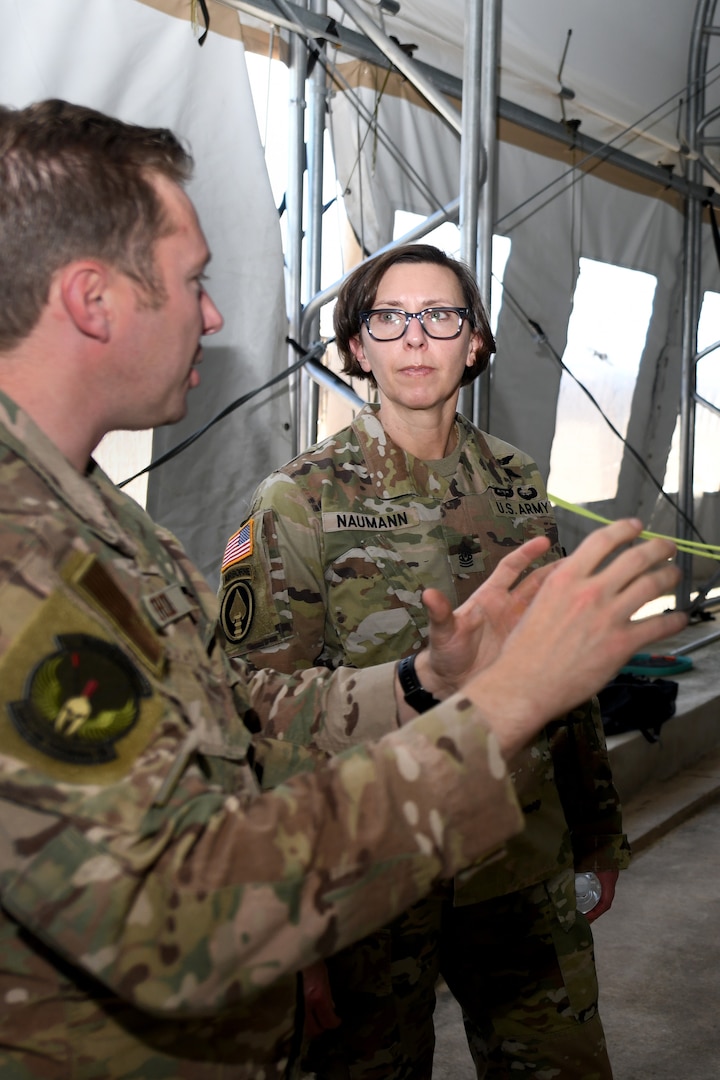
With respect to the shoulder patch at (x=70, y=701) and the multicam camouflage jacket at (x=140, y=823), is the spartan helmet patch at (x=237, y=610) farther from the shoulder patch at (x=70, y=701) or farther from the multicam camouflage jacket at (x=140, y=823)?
the shoulder patch at (x=70, y=701)

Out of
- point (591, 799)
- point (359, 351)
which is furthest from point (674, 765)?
point (359, 351)

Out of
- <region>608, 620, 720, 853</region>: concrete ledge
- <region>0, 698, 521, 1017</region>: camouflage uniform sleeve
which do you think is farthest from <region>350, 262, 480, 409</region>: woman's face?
<region>608, 620, 720, 853</region>: concrete ledge

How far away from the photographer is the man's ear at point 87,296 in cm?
100

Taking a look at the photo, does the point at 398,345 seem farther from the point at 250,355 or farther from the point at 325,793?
the point at 250,355

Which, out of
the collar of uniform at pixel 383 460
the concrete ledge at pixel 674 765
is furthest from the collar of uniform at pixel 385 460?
the concrete ledge at pixel 674 765

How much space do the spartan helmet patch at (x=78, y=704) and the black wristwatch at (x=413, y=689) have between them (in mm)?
517

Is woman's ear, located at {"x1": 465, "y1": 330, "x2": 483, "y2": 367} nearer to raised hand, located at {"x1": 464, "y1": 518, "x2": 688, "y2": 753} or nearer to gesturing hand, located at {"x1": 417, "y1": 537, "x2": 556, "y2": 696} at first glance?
gesturing hand, located at {"x1": 417, "y1": 537, "x2": 556, "y2": 696}

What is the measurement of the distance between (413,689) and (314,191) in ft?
9.83

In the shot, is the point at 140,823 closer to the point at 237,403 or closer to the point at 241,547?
the point at 241,547

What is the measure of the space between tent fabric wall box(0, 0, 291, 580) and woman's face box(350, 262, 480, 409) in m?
1.62

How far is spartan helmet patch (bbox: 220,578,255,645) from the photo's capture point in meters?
1.77

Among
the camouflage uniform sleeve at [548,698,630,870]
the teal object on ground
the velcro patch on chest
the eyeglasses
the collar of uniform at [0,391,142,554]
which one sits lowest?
the teal object on ground

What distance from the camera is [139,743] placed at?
873 millimetres

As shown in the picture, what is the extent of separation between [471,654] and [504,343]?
14.7ft
